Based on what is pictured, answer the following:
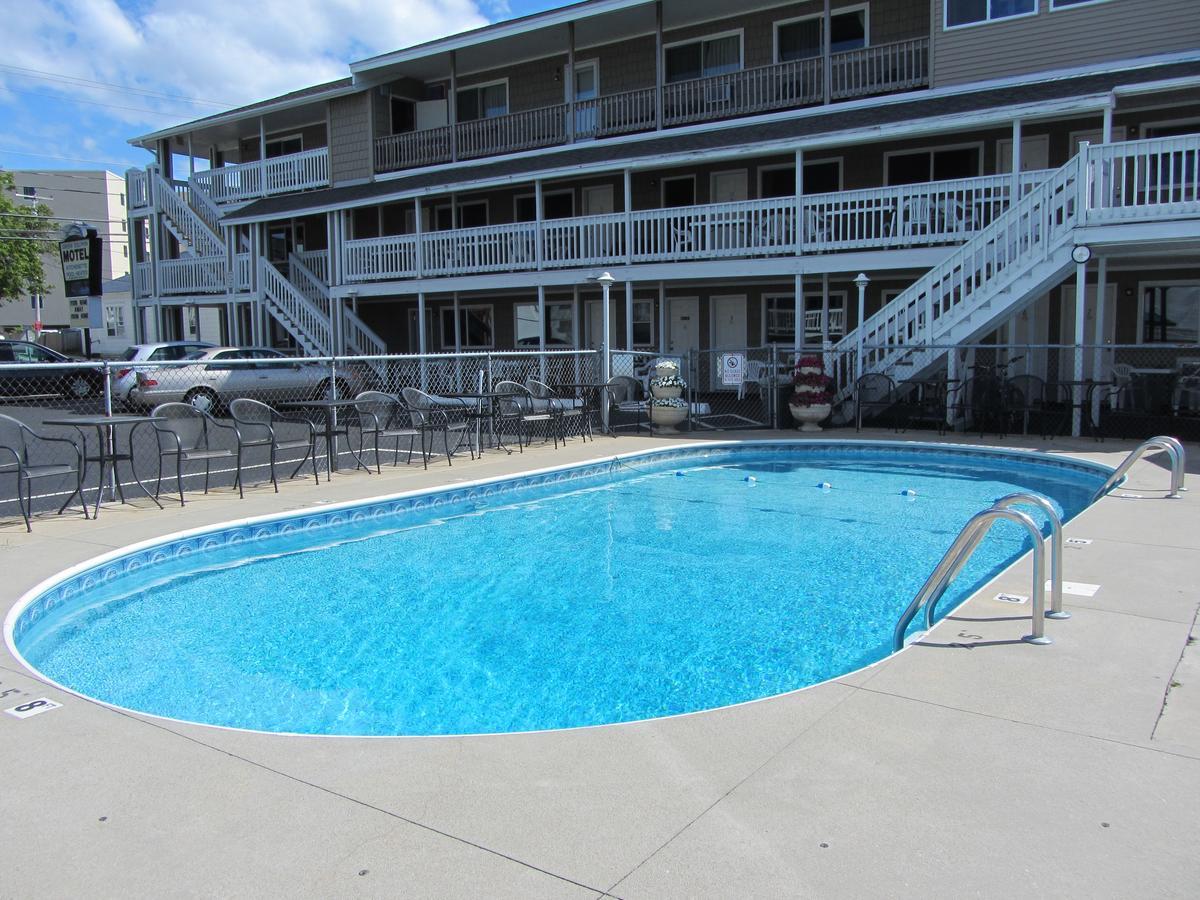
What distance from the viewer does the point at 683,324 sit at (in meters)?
21.5

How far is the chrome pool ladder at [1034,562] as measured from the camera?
457 cm

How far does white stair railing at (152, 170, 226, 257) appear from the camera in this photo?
25531 mm

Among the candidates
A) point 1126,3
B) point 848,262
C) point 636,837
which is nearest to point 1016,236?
point 848,262

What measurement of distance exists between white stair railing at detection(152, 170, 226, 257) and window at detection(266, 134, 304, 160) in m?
3.54

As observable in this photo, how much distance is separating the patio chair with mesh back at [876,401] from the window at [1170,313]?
558cm

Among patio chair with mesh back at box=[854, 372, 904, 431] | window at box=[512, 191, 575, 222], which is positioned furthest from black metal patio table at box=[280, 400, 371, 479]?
window at box=[512, 191, 575, 222]

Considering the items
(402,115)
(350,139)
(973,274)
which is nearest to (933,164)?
(973,274)

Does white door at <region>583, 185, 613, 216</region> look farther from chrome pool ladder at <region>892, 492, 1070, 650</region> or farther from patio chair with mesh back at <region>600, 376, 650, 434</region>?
chrome pool ladder at <region>892, 492, 1070, 650</region>

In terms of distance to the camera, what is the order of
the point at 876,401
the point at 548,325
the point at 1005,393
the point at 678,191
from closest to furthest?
the point at 1005,393 < the point at 876,401 < the point at 678,191 < the point at 548,325

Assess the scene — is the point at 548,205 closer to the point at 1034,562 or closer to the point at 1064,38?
the point at 1064,38

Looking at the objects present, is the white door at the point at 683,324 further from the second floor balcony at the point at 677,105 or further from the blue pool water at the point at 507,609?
the blue pool water at the point at 507,609

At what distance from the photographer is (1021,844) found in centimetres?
270

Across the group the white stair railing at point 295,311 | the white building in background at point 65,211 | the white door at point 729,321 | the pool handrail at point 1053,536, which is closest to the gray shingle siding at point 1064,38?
the white door at point 729,321

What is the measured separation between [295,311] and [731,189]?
11.5 metres
